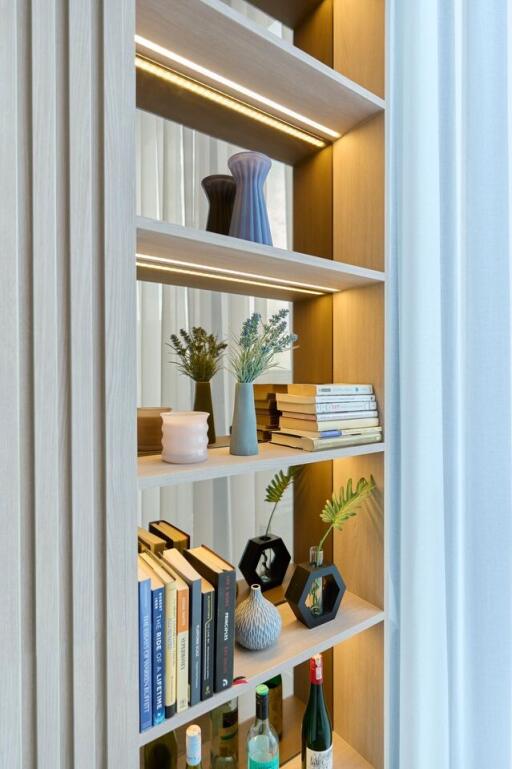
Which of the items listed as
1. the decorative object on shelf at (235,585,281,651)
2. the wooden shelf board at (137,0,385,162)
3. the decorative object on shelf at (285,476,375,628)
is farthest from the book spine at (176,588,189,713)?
the wooden shelf board at (137,0,385,162)

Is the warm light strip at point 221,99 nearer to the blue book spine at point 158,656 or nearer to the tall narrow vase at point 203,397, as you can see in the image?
the tall narrow vase at point 203,397

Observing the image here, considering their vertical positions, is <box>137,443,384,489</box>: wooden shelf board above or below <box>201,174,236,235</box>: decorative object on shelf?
below

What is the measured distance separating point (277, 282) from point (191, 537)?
0.63m

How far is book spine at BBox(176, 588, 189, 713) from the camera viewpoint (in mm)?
746

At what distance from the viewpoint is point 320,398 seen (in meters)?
0.98

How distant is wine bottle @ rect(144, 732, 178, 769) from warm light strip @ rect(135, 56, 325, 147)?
1.37 m

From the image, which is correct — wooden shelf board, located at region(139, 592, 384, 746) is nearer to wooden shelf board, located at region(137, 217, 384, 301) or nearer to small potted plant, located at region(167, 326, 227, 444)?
small potted plant, located at region(167, 326, 227, 444)

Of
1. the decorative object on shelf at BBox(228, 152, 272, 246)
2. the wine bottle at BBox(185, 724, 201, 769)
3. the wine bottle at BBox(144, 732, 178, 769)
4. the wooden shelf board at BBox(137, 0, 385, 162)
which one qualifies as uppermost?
the wooden shelf board at BBox(137, 0, 385, 162)

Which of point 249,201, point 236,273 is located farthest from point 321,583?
point 249,201

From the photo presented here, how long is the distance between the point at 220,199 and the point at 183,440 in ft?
1.73

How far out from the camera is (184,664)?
0.75 m

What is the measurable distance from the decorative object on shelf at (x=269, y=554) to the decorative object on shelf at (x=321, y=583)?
10 cm
